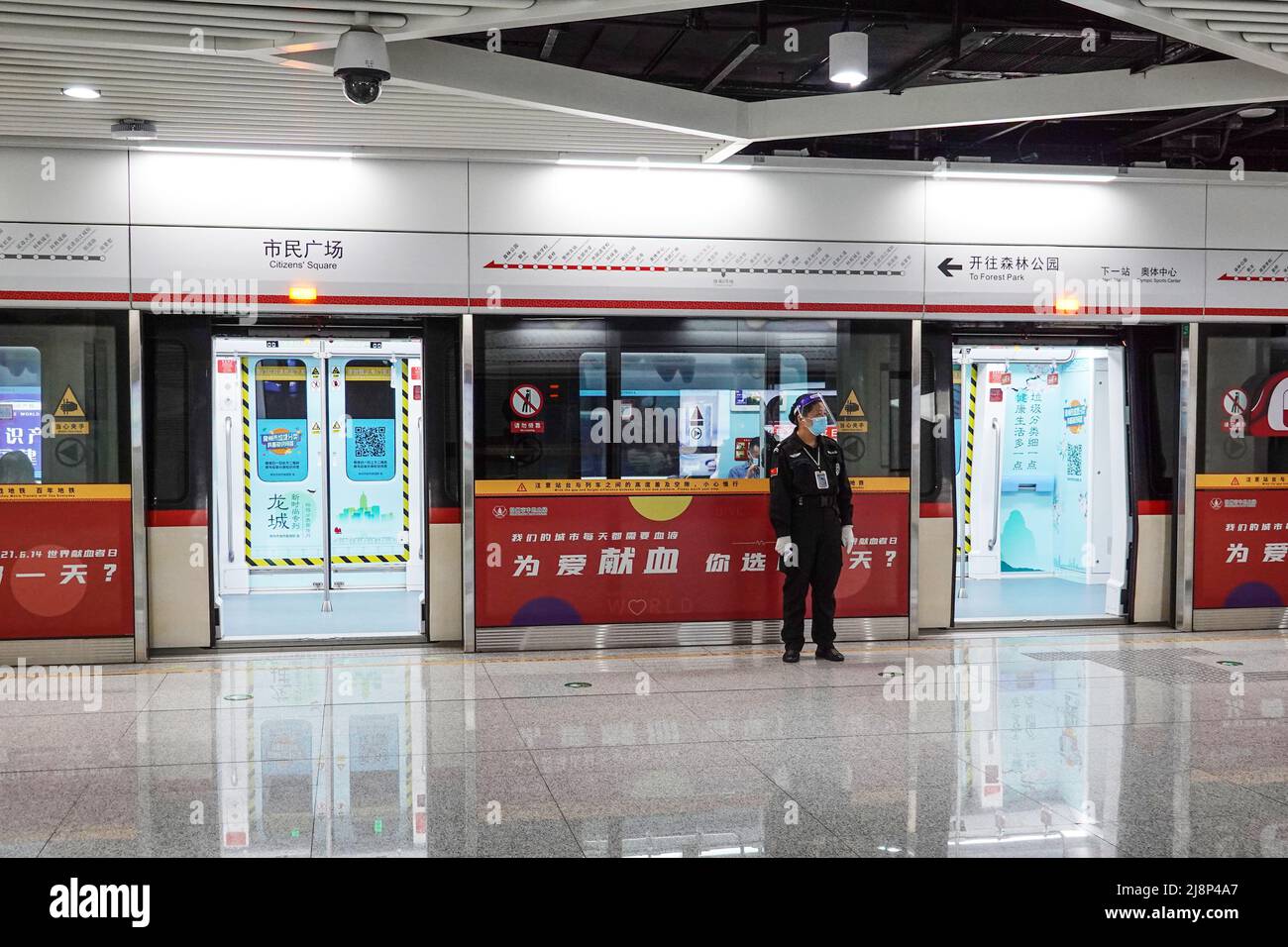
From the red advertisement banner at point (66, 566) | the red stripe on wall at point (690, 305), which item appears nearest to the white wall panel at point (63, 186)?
the red advertisement banner at point (66, 566)

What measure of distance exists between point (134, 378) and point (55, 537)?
46.4 inches

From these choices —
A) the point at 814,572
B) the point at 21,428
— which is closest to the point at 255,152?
the point at 21,428

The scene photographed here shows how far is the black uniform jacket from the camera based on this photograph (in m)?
7.64

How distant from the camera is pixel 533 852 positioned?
13.7 feet

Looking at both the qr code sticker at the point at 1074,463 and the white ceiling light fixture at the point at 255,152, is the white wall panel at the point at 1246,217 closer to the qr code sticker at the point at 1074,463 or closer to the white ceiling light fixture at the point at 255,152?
the qr code sticker at the point at 1074,463

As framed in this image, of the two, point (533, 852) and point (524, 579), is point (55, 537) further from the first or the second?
point (533, 852)

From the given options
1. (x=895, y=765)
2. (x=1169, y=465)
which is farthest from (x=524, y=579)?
(x=1169, y=465)

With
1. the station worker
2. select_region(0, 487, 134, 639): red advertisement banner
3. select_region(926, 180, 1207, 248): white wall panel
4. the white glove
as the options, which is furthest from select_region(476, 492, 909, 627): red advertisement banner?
select_region(0, 487, 134, 639): red advertisement banner

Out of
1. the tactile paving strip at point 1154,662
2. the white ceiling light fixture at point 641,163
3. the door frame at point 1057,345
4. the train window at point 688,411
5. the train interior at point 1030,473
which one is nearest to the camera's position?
the tactile paving strip at point 1154,662

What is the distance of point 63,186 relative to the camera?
24.3 ft

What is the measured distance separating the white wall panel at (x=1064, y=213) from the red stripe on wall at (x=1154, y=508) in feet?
6.64

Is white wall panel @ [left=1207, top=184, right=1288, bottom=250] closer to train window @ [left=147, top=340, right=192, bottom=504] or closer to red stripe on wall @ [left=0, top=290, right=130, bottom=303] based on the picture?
train window @ [left=147, top=340, right=192, bottom=504]

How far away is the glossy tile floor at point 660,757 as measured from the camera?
14.4 ft

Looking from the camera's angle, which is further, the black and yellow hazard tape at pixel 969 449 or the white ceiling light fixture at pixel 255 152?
the black and yellow hazard tape at pixel 969 449
